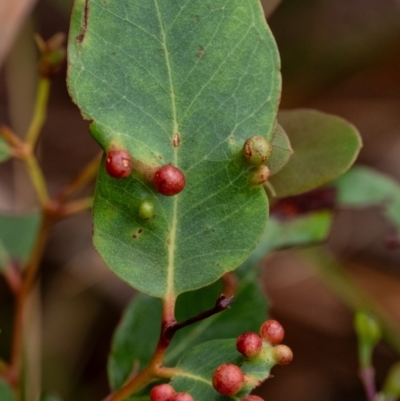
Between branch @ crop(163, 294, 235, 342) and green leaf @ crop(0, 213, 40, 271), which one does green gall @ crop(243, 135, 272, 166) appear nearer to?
branch @ crop(163, 294, 235, 342)

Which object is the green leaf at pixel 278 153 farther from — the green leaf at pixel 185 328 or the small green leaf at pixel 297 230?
the small green leaf at pixel 297 230

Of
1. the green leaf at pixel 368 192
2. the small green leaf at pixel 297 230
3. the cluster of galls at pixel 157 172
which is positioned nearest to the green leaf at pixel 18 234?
the small green leaf at pixel 297 230

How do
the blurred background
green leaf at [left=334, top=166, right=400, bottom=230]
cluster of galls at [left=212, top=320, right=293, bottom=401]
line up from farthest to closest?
the blurred background
green leaf at [left=334, top=166, right=400, bottom=230]
cluster of galls at [left=212, top=320, right=293, bottom=401]

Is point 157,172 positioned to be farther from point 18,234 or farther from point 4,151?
point 18,234

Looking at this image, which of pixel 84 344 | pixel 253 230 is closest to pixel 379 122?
pixel 84 344

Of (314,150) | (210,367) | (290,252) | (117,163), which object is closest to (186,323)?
(210,367)

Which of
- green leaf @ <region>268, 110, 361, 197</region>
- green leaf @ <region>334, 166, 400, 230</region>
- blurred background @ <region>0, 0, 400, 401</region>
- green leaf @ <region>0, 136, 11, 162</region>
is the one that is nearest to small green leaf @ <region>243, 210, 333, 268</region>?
green leaf @ <region>334, 166, 400, 230</region>

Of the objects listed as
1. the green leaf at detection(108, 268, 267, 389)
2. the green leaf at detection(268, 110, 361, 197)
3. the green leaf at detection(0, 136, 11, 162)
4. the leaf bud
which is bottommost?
the green leaf at detection(108, 268, 267, 389)

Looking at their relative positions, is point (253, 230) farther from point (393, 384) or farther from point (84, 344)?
point (84, 344)
